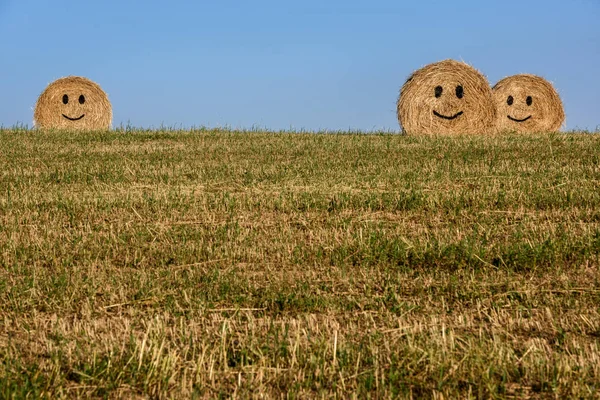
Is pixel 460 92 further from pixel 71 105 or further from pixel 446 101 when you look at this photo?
pixel 71 105

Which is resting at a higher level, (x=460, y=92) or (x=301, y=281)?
(x=460, y=92)

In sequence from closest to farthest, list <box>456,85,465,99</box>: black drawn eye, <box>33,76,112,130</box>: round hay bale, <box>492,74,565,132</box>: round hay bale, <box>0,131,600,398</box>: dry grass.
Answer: <box>0,131,600,398</box>: dry grass → <box>456,85,465,99</box>: black drawn eye → <box>33,76,112,130</box>: round hay bale → <box>492,74,565,132</box>: round hay bale

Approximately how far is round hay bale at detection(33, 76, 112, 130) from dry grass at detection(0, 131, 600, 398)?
1159 cm

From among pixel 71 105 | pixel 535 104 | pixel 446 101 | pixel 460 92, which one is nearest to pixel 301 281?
pixel 446 101

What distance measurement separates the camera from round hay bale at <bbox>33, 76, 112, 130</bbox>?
24.0 m

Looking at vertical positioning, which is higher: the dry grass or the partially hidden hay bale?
the partially hidden hay bale

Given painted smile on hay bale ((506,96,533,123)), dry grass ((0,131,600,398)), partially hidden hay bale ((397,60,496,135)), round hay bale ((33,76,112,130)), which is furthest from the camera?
painted smile on hay bale ((506,96,533,123))

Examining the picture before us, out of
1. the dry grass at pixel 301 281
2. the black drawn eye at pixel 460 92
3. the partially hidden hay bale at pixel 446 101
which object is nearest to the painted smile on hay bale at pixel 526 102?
the partially hidden hay bale at pixel 446 101

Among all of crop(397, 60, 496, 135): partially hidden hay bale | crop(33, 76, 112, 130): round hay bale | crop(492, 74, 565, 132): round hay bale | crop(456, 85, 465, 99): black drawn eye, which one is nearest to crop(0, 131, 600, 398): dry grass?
crop(397, 60, 496, 135): partially hidden hay bale

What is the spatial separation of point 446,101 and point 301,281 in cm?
1559

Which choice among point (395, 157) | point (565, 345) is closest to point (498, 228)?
point (565, 345)

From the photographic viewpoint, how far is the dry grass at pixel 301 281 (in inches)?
164

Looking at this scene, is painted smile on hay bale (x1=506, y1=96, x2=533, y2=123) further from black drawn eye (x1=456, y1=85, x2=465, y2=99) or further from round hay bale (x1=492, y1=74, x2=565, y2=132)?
black drawn eye (x1=456, y1=85, x2=465, y2=99)

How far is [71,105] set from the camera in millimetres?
24062
